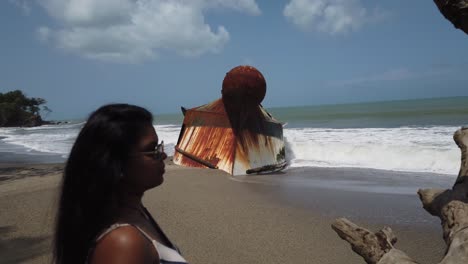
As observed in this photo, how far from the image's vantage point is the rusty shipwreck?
7258mm

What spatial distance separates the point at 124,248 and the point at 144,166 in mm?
269

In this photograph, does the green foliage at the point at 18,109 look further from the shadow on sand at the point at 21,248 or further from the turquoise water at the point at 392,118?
the shadow on sand at the point at 21,248

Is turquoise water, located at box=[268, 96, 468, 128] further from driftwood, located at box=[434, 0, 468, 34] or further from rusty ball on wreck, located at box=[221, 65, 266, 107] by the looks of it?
driftwood, located at box=[434, 0, 468, 34]

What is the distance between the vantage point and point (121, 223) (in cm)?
92

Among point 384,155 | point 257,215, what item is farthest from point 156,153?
point 384,155

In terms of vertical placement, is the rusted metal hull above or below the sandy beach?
above

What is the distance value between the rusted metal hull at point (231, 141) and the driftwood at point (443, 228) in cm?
455

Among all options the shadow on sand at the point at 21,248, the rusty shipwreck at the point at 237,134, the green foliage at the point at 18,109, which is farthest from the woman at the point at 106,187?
the green foliage at the point at 18,109

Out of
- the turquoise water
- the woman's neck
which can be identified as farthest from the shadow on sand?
the turquoise water

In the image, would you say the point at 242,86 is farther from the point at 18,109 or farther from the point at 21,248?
the point at 18,109

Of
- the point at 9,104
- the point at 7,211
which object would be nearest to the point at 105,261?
the point at 7,211

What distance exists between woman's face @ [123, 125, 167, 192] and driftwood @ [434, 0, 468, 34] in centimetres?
186

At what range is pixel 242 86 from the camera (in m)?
7.55

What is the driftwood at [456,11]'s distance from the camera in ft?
6.79
